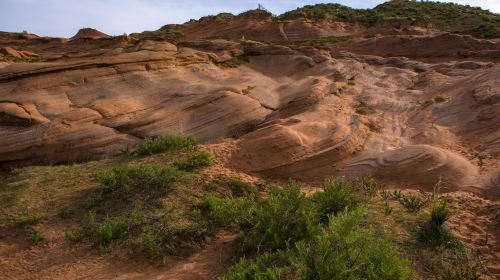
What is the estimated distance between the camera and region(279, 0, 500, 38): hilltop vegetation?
89.6 ft

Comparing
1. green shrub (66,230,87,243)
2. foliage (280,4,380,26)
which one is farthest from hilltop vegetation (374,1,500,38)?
green shrub (66,230,87,243)

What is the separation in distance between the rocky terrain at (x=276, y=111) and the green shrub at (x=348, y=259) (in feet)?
4.00

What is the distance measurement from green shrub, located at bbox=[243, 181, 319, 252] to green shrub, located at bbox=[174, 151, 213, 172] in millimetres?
2241

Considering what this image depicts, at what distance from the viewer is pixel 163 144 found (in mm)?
8883

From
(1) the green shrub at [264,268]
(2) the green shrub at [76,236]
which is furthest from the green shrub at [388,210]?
(2) the green shrub at [76,236]

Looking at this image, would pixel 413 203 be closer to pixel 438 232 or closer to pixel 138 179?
pixel 438 232

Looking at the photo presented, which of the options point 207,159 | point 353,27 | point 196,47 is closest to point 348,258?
point 207,159

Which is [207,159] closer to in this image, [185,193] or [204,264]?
[185,193]

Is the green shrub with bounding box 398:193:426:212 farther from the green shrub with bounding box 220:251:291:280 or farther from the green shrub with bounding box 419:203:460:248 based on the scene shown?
the green shrub with bounding box 220:251:291:280

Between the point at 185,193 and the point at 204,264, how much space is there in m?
1.75

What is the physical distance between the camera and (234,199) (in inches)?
283

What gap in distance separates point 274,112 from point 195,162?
3.06 m

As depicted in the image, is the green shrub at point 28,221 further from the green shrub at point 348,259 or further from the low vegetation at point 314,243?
the green shrub at point 348,259

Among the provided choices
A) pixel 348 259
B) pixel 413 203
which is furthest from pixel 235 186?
pixel 348 259
